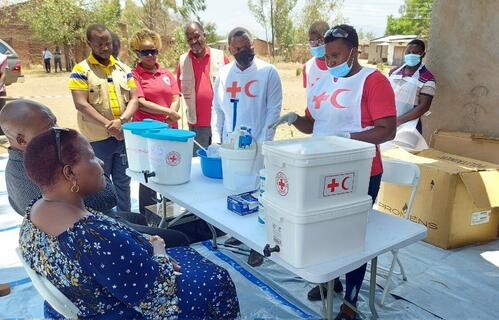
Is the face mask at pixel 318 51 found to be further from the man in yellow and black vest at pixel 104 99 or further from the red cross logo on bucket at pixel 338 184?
the red cross logo on bucket at pixel 338 184

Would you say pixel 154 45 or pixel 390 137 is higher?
pixel 154 45

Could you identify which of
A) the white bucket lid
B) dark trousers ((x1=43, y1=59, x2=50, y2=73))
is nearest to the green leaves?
dark trousers ((x1=43, y1=59, x2=50, y2=73))

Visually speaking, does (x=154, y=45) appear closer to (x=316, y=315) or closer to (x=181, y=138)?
(x=181, y=138)

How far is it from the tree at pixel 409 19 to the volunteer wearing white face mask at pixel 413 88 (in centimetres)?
3783

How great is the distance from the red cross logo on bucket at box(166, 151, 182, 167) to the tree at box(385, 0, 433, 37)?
40.3 metres

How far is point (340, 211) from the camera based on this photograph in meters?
1.32

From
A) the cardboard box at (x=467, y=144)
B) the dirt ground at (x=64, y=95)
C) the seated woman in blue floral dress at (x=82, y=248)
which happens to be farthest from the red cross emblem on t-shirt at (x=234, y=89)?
the dirt ground at (x=64, y=95)

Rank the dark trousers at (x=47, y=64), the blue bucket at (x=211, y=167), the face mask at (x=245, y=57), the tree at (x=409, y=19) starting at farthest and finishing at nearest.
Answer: the tree at (x=409, y=19), the dark trousers at (x=47, y=64), the face mask at (x=245, y=57), the blue bucket at (x=211, y=167)

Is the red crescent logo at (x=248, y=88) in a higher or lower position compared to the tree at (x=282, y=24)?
lower

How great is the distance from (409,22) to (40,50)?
127 feet

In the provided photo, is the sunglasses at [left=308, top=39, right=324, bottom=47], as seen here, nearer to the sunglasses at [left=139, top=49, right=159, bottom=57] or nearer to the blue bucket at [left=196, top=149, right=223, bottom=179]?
the sunglasses at [left=139, top=49, right=159, bottom=57]

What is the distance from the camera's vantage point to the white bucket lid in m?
1.23

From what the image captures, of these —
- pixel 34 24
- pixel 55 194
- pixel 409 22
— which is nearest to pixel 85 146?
pixel 55 194

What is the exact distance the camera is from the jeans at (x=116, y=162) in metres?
2.99
